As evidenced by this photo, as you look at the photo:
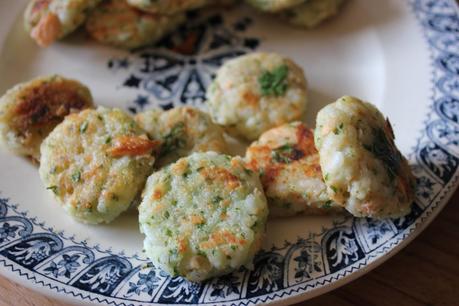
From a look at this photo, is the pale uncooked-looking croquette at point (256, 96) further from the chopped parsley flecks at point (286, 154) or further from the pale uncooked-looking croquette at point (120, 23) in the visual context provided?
the pale uncooked-looking croquette at point (120, 23)

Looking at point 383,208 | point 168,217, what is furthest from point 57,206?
point 383,208

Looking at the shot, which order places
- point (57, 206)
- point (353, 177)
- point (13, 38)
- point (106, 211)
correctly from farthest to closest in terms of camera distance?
point (13, 38)
point (57, 206)
point (106, 211)
point (353, 177)

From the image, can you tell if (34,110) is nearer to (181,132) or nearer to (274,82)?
(181,132)

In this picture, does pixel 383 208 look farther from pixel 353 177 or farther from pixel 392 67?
pixel 392 67

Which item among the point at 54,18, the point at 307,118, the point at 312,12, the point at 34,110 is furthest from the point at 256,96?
the point at 54,18

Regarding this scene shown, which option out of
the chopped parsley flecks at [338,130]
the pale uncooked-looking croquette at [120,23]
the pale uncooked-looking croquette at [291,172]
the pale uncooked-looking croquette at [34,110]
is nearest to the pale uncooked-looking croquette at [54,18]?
the pale uncooked-looking croquette at [120,23]

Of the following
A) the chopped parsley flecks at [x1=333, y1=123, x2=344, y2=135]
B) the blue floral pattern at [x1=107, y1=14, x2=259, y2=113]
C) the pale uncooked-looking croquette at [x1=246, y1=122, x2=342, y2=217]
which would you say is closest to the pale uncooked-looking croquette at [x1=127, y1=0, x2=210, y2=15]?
the blue floral pattern at [x1=107, y1=14, x2=259, y2=113]
